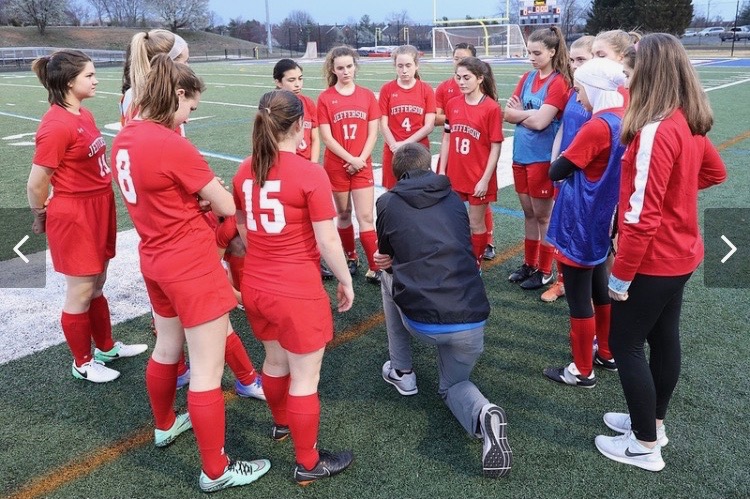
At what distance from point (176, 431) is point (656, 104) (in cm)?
270

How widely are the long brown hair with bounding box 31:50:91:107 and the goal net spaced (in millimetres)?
40623

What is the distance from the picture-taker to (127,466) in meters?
2.92

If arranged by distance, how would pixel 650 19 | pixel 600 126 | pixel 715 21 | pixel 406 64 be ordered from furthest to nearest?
pixel 715 21
pixel 650 19
pixel 406 64
pixel 600 126

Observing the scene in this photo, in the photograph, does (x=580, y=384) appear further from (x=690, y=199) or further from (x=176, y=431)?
(x=176, y=431)

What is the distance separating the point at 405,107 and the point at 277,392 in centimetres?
319

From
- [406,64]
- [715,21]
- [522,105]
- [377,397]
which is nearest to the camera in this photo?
[377,397]

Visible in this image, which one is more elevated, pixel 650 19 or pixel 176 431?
pixel 650 19

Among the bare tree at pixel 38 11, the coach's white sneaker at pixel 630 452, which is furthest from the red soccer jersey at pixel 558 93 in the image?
the bare tree at pixel 38 11

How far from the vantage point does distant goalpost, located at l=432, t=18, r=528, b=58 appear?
1641 inches

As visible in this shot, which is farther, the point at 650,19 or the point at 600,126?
the point at 650,19

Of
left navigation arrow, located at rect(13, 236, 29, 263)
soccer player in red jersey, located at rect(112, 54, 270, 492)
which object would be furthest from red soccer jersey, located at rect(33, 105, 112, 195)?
left navigation arrow, located at rect(13, 236, 29, 263)

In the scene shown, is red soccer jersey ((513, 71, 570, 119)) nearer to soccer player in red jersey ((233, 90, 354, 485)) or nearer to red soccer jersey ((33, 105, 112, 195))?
soccer player in red jersey ((233, 90, 354, 485))

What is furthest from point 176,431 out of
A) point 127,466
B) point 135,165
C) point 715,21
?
point 715,21

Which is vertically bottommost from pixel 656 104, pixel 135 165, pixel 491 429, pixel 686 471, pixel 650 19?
pixel 686 471
